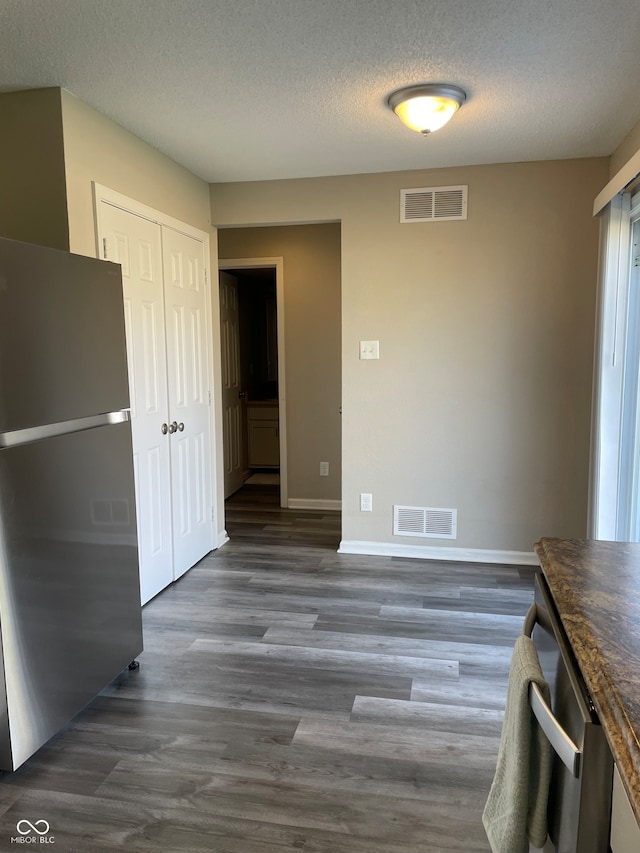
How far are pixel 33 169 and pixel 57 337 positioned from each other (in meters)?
1.03

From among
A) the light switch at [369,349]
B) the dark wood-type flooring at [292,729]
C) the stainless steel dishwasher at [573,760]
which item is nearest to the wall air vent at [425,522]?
the dark wood-type flooring at [292,729]

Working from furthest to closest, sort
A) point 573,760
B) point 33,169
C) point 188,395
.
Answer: point 188,395
point 33,169
point 573,760

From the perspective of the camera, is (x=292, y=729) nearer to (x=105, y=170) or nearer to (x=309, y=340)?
(x=105, y=170)

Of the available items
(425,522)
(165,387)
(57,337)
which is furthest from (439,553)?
(57,337)

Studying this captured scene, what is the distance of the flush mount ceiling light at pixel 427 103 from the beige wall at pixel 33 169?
1471 millimetres

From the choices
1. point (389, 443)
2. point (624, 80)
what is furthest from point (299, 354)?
point (624, 80)

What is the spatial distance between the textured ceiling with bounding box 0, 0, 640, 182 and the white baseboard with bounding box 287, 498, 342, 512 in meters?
2.93

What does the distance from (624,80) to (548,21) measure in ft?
2.16

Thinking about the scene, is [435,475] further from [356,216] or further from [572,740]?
[572,740]

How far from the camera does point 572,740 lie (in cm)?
93

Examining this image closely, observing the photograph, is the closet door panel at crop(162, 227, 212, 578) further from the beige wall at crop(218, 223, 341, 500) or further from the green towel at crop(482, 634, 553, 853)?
the green towel at crop(482, 634, 553, 853)

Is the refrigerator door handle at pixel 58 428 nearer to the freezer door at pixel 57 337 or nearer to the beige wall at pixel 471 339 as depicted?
the freezer door at pixel 57 337

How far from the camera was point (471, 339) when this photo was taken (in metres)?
3.79

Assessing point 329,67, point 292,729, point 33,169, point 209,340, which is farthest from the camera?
point 209,340
